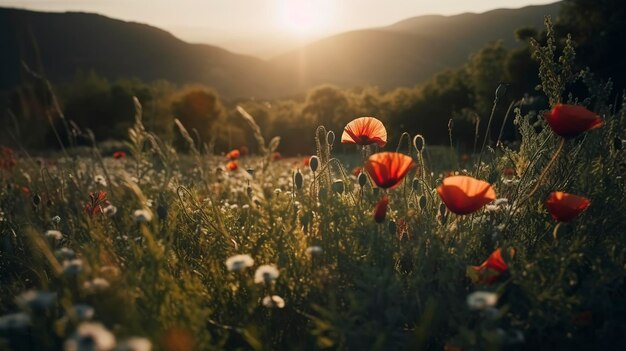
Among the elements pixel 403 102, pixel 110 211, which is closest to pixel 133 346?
pixel 110 211

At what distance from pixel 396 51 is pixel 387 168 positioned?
426 feet

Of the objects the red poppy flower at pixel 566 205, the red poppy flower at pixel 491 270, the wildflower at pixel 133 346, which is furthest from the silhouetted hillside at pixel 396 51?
the wildflower at pixel 133 346

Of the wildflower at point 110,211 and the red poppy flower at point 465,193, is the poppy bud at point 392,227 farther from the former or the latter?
the wildflower at point 110,211

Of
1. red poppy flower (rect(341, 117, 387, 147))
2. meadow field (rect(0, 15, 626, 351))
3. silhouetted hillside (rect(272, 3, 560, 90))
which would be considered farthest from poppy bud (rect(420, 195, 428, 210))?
silhouetted hillside (rect(272, 3, 560, 90))

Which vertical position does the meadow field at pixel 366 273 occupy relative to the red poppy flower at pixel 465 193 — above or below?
below

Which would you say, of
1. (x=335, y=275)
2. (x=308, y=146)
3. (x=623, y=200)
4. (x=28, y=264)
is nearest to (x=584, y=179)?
(x=623, y=200)

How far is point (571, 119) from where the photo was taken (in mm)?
2154

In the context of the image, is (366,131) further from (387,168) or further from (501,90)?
(501,90)

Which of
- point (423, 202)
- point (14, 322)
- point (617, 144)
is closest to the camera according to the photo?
point (14, 322)

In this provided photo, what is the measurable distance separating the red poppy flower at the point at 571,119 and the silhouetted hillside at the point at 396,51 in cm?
11394

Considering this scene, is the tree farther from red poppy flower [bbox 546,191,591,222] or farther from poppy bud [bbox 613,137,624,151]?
red poppy flower [bbox 546,191,591,222]

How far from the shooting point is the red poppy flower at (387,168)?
2.09 metres

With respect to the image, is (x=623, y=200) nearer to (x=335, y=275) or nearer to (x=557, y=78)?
(x=557, y=78)

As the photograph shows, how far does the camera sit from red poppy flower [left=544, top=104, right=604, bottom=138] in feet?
7.02
